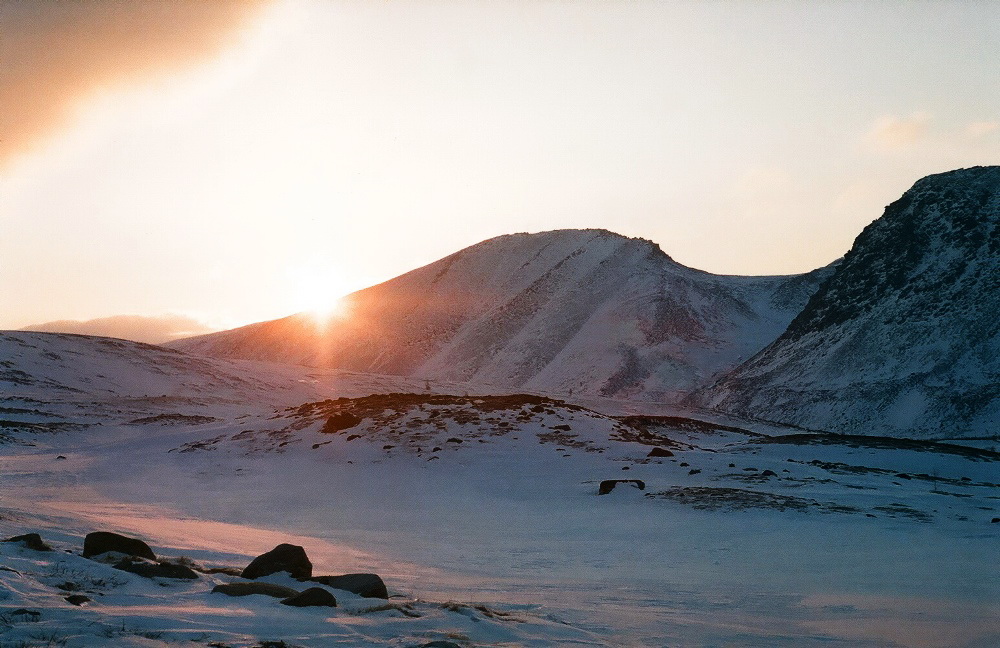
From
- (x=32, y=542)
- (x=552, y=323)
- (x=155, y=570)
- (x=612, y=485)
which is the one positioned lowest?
(x=612, y=485)

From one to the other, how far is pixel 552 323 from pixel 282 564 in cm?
12139

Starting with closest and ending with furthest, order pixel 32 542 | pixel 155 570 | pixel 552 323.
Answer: pixel 155 570 → pixel 32 542 → pixel 552 323

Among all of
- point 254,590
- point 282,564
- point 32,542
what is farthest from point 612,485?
point 32,542

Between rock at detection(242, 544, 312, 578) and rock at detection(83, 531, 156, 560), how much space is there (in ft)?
4.79

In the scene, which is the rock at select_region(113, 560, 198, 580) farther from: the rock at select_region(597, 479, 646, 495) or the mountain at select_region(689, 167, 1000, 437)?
the mountain at select_region(689, 167, 1000, 437)

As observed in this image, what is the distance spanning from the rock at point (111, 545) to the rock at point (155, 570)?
80 cm

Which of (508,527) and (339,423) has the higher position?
(339,423)

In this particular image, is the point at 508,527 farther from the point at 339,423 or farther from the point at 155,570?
the point at 339,423

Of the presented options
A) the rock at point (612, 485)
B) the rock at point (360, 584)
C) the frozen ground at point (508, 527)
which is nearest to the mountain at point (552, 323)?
the frozen ground at point (508, 527)

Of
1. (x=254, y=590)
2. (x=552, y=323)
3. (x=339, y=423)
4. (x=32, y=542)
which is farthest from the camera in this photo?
(x=552, y=323)

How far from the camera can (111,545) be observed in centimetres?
1172

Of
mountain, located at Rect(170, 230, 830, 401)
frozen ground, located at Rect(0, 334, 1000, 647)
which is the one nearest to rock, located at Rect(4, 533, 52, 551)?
frozen ground, located at Rect(0, 334, 1000, 647)

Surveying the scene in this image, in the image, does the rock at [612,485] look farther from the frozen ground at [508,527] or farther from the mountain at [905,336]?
the mountain at [905,336]

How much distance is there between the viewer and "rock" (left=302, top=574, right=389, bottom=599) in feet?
36.6
